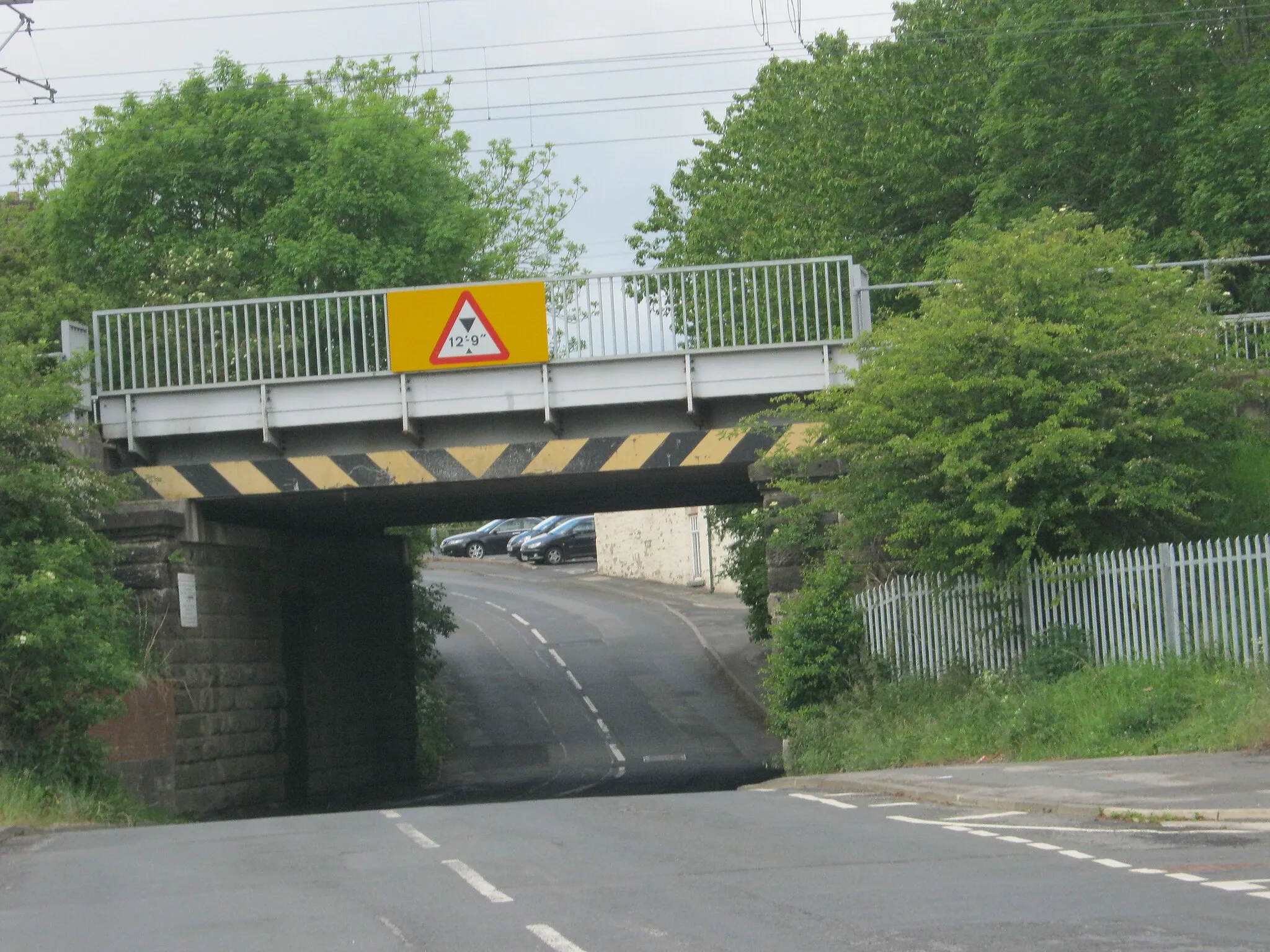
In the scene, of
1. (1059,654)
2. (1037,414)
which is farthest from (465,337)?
(1059,654)

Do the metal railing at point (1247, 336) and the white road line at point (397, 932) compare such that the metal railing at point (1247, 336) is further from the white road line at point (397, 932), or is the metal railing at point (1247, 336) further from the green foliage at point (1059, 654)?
the white road line at point (397, 932)

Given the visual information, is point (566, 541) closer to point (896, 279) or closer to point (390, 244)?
point (896, 279)

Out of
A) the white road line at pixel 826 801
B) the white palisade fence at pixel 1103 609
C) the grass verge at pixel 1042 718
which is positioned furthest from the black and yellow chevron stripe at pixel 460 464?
the white road line at pixel 826 801

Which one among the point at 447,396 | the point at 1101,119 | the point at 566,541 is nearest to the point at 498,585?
the point at 566,541

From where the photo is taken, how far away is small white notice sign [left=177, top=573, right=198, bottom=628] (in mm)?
19266

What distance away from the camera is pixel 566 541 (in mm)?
62312

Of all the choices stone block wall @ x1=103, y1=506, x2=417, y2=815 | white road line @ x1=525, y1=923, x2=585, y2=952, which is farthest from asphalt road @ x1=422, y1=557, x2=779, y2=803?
white road line @ x1=525, y1=923, x2=585, y2=952

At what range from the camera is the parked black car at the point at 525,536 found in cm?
6244

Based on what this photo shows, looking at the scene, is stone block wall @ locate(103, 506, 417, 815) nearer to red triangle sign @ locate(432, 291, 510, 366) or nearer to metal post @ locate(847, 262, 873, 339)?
red triangle sign @ locate(432, 291, 510, 366)

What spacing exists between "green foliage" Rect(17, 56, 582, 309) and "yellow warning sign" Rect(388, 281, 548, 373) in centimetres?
805

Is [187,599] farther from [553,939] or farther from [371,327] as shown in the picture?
[553,939]

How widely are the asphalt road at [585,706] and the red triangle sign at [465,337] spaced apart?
6.60 meters

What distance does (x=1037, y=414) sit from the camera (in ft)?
53.6

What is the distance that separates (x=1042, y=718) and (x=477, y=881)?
8.12m
